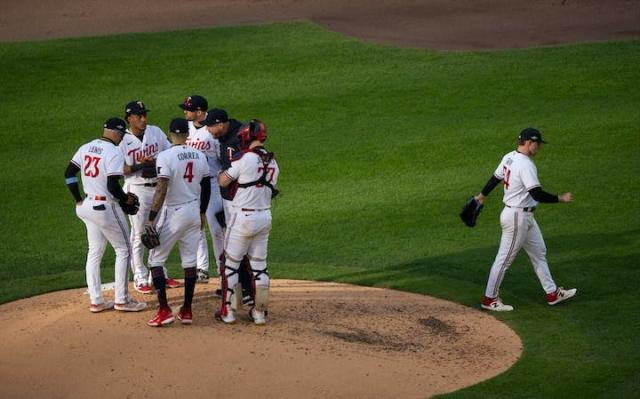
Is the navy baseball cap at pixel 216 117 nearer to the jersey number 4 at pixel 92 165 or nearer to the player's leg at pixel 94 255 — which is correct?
the jersey number 4 at pixel 92 165

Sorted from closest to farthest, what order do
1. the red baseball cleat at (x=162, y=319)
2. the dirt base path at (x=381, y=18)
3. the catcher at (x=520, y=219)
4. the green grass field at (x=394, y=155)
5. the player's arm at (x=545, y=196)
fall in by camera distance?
the red baseball cleat at (x=162, y=319)
the player's arm at (x=545, y=196)
the catcher at (x=520, y=219)
the green grass field at (x=394, y=155)
the dirt base path at (x=381, y=18)

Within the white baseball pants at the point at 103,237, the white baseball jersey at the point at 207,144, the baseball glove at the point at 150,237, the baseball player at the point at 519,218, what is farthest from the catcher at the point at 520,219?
the white baseball pants at the point at 103,237

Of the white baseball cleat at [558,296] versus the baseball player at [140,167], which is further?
the white baseball cleat at [558,296]

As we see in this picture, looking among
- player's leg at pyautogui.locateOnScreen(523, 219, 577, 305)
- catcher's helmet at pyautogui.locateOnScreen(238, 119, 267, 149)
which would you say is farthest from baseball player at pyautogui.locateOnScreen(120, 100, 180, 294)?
player's leg at pyautogui.locateOnScreen(523, 219, 577, 305)

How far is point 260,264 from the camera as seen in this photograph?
9000 mm

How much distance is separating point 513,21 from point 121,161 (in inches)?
501

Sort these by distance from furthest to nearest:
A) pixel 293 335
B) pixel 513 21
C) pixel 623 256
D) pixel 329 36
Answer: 1. pixel 513 21
2. pixel 329 36
3. pixel 623 256
4. pixel 293 335

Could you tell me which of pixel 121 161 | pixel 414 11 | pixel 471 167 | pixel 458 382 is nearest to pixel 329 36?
pixel 414 11

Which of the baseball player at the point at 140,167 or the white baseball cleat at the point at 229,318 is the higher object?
the baseball player at the point at 140,167

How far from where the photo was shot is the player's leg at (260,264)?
8867 mm

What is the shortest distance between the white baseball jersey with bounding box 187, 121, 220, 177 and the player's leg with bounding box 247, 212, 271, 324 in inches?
47.4

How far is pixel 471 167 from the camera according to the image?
13.8 metres

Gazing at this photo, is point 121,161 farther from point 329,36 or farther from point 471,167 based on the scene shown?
point 329,36

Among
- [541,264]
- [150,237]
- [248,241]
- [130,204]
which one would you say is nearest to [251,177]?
[248,241]
